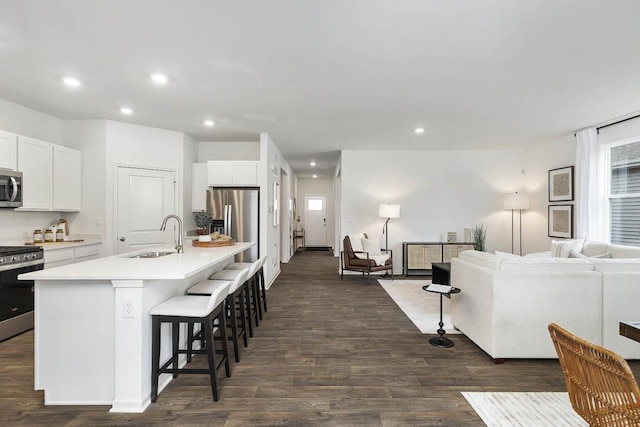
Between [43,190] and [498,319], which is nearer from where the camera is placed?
[498,319]

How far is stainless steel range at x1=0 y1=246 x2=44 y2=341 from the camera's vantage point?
133 inches

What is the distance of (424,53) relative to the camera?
284 cm

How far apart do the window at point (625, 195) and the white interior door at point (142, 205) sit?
260 inches

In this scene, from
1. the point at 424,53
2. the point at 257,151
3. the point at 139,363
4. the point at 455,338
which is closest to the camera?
the point at 139,363

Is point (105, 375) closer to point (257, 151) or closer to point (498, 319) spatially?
point (498, 319)

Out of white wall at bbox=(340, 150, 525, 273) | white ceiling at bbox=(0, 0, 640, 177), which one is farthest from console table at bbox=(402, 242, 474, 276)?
white ceiling at bbox=(0, 0, 640, 177)

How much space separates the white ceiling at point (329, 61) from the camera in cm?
227

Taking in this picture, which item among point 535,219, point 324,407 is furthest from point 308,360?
point 535,219

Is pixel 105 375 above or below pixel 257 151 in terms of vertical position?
below

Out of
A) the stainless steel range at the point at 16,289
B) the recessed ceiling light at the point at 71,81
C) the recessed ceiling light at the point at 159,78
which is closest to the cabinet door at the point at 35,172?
the stainless steel range at the point at 16,289

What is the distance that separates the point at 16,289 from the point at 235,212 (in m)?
2.85

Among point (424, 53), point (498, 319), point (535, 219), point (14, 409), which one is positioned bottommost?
point (14, 409)

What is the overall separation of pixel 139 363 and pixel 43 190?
11.1 feet

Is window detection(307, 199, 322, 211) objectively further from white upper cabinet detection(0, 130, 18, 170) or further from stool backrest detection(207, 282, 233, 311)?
stool backrest detection(207, 282, 233, 311)
